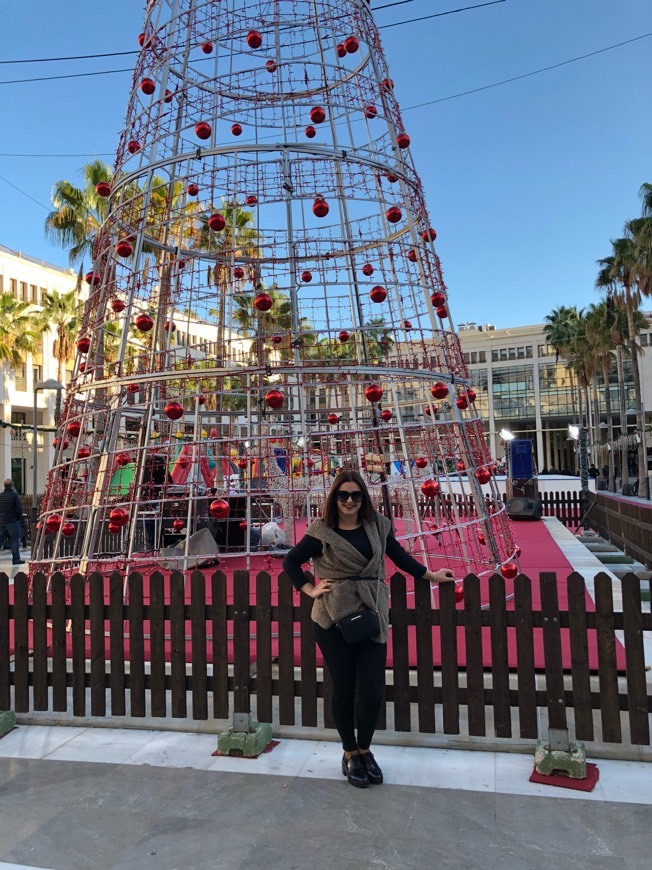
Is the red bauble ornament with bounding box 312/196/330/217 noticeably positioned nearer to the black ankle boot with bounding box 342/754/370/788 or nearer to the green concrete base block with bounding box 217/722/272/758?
the green concrete base block with bounding box 217/722/272/758

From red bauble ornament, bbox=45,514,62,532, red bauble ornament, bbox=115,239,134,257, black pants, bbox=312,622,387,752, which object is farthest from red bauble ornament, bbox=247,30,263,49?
black pants, bbox=312,622,387,752

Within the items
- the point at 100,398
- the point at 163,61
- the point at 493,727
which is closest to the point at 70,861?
the point at 493,727

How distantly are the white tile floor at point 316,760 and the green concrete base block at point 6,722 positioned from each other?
52 millimetres

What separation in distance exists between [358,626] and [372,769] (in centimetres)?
86

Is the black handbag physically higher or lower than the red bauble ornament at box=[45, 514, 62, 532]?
lower

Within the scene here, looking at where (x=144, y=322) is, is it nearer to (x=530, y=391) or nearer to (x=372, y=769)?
(x=372, y=769)

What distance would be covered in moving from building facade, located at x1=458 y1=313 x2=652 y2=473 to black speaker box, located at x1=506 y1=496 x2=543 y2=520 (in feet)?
191

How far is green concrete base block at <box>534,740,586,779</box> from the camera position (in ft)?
13.2

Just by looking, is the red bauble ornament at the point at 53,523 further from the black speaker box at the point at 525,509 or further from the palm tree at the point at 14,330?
the palm tree at the point at 14,330

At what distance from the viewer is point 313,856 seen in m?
3.30

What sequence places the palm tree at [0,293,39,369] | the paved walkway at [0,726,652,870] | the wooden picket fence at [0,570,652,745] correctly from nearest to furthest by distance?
the paved walkway at [0,726,652,870] → the wooden picket fence at [0,570,652,745] → the palm tree at [0,293,39,369]

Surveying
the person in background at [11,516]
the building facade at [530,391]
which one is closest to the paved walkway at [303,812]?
the person in background at [11,516]

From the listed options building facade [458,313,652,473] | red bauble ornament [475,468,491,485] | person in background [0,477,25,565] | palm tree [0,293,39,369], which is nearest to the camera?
Answer: red bauble ornament [475,468,491,485]

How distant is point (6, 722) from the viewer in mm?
5078
